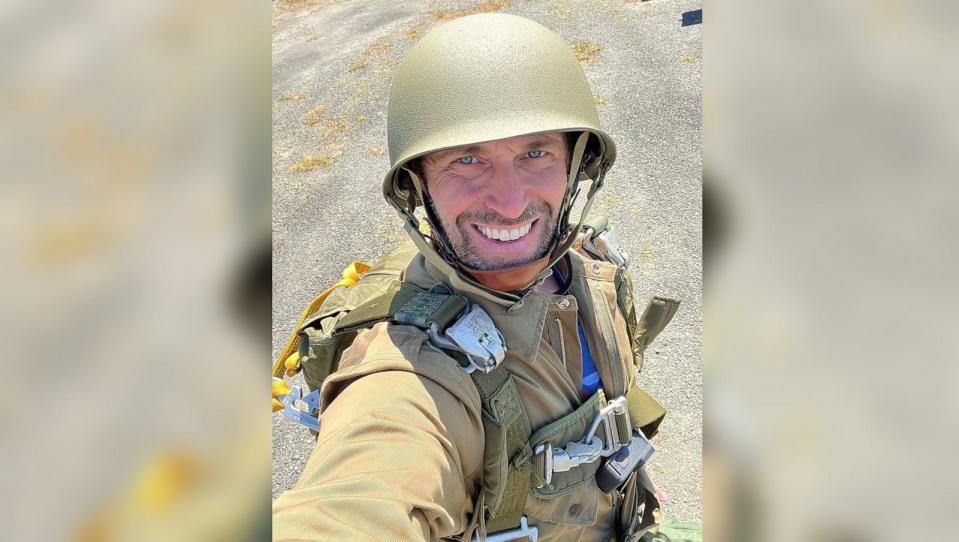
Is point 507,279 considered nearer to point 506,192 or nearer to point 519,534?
point 506,192

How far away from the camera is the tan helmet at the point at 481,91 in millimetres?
1720

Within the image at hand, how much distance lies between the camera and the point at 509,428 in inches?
62.0

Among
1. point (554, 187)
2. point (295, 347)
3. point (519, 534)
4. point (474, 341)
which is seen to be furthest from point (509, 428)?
point (295, 347)

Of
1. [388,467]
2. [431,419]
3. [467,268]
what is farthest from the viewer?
[467,268]

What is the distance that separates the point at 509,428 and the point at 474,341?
25 cm

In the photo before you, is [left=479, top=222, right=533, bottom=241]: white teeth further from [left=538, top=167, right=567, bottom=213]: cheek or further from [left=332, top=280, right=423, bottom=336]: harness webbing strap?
[left=332, top=280, right=423, bottom=336]: harness webbing strap

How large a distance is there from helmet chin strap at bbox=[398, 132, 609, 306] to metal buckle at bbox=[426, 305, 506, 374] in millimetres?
164

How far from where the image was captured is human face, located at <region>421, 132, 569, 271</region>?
1748mm

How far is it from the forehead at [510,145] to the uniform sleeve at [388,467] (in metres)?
0.70

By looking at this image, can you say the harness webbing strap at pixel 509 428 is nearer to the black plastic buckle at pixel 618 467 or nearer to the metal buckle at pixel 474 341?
the metal buckle at pixel 474 341

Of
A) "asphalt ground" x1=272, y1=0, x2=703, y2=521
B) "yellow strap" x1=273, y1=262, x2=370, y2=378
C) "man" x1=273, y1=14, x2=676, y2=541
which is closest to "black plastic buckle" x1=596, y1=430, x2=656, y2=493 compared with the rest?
"man" x1=273, y1=14, x2=676, y2=541
